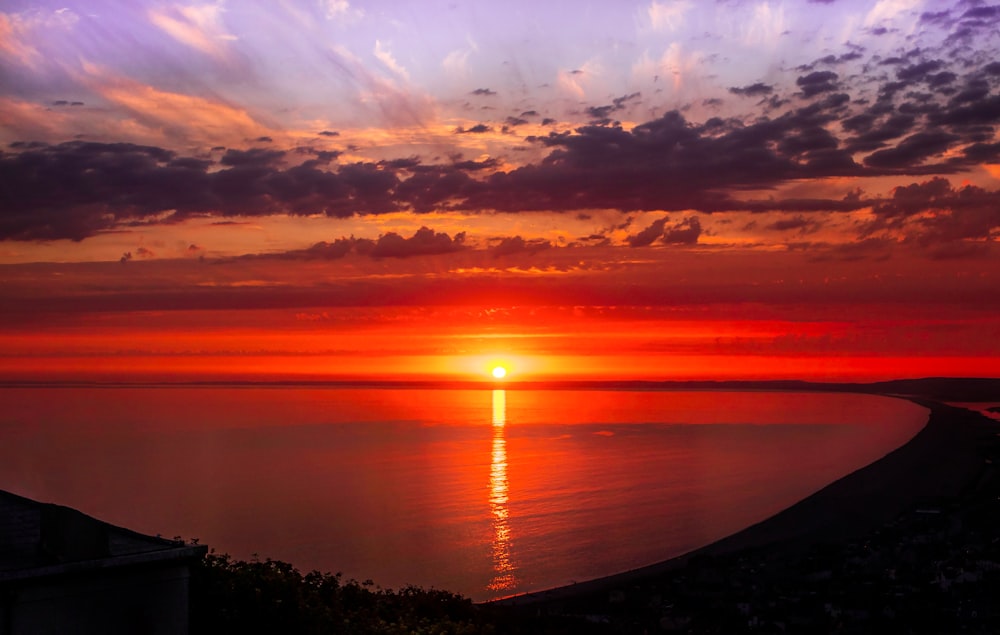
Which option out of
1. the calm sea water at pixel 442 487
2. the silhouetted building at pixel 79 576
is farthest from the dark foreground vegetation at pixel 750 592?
the calm sea water at pixel 442 487

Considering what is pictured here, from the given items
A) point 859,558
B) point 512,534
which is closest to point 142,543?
point 859,558

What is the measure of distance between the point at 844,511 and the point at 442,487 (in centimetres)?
2800

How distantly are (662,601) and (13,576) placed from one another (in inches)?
873

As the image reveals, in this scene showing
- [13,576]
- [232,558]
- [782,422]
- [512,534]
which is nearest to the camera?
[13,576]

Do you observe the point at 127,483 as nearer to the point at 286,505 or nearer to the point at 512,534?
the point at 286,505

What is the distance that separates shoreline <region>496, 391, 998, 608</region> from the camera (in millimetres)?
34553

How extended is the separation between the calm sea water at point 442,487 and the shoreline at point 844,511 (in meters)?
2.20

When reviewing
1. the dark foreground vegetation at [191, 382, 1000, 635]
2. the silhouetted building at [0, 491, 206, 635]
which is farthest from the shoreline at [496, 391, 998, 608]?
the silhouetted building at [0, 491, 206, 635]

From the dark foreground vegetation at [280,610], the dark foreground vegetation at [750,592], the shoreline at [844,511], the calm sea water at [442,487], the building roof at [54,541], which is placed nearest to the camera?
the building roof at [54,541]

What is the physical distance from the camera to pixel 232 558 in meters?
38.5

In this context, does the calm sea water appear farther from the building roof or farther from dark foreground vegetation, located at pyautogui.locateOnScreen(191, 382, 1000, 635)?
the building roof

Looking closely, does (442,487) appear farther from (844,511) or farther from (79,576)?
(79,576)

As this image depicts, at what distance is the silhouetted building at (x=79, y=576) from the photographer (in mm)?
10344

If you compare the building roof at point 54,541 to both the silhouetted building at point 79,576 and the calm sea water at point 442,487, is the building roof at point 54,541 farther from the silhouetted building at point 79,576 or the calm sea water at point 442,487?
the calm sea water at point 442,487
